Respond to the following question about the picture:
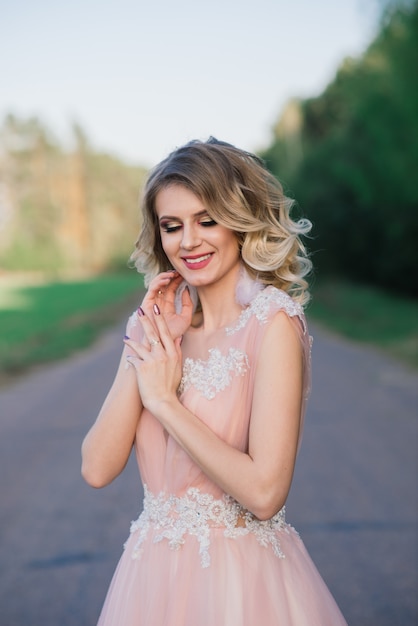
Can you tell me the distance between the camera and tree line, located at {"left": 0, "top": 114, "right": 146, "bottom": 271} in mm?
74188

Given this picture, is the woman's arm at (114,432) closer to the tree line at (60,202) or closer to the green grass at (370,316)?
the green grass at (370,316)

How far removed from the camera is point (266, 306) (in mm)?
2189

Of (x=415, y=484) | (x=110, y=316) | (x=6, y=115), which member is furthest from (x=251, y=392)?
(x=6, y=115)

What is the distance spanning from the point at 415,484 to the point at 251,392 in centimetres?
473

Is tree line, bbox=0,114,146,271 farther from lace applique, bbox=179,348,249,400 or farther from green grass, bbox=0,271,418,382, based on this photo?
lace applique, bbox=179,348,249,400

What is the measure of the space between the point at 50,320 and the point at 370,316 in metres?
10.9

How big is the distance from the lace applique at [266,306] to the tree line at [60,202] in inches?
2846

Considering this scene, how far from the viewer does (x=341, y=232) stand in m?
33.3

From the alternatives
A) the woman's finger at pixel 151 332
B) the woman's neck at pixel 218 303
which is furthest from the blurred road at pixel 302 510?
the woman's finger at pixel 151 332

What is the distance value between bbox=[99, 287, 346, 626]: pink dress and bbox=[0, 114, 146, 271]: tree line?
72.4 meters

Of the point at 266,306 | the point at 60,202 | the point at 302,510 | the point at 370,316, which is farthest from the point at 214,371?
the point at 60,202

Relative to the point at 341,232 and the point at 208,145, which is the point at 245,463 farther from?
the point at 341,232

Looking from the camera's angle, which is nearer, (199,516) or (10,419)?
(199,516)

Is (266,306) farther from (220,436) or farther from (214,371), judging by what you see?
(220,436)
